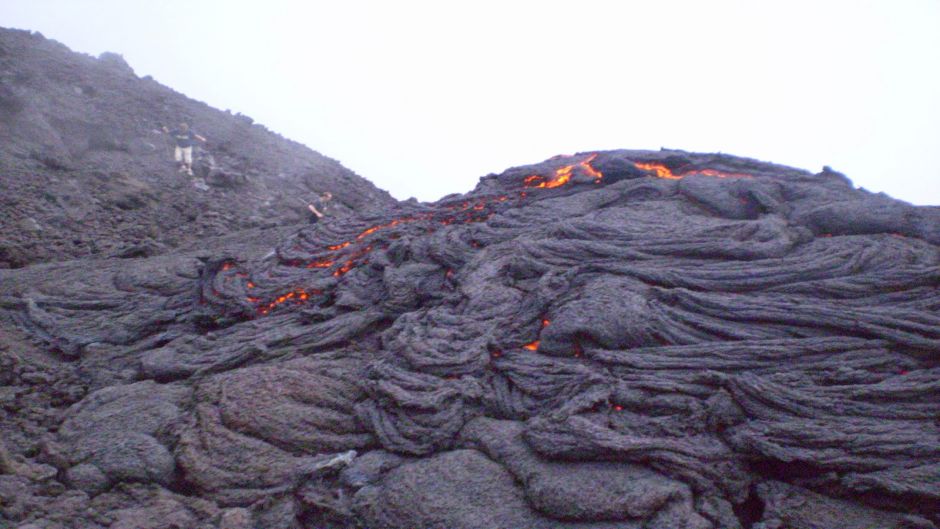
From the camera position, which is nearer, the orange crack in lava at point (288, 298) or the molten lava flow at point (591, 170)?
the orange crack in lava at point (288, 298)

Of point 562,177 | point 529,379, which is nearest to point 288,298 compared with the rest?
point 529,379

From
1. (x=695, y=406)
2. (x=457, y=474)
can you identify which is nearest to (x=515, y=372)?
(x=457, y=474)

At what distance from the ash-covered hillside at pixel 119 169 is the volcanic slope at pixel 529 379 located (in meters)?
3.45

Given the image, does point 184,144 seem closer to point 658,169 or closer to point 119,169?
point 119,169

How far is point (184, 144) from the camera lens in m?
22.2

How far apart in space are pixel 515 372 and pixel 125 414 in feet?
16.9

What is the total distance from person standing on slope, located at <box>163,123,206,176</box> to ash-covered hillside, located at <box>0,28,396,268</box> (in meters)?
0.29

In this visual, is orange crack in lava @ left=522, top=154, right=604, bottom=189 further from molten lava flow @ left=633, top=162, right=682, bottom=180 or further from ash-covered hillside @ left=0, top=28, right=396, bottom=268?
ash-covered hillside @ left=0, top=28, right=396, bottom=268

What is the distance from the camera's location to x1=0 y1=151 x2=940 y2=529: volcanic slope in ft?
19.0

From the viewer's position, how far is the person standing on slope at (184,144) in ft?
68.3

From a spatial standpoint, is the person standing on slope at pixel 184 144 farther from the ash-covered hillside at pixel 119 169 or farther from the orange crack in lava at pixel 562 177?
the orange crack in lava at pixel 562 177

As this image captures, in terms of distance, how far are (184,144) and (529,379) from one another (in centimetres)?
1961

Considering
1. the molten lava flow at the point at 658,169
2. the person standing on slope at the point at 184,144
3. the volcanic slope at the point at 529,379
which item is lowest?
the volcanic slope at the point at 529,379

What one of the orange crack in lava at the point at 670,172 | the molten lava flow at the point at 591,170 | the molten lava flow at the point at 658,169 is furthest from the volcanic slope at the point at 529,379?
the molten lava flow at the point at 658,169
